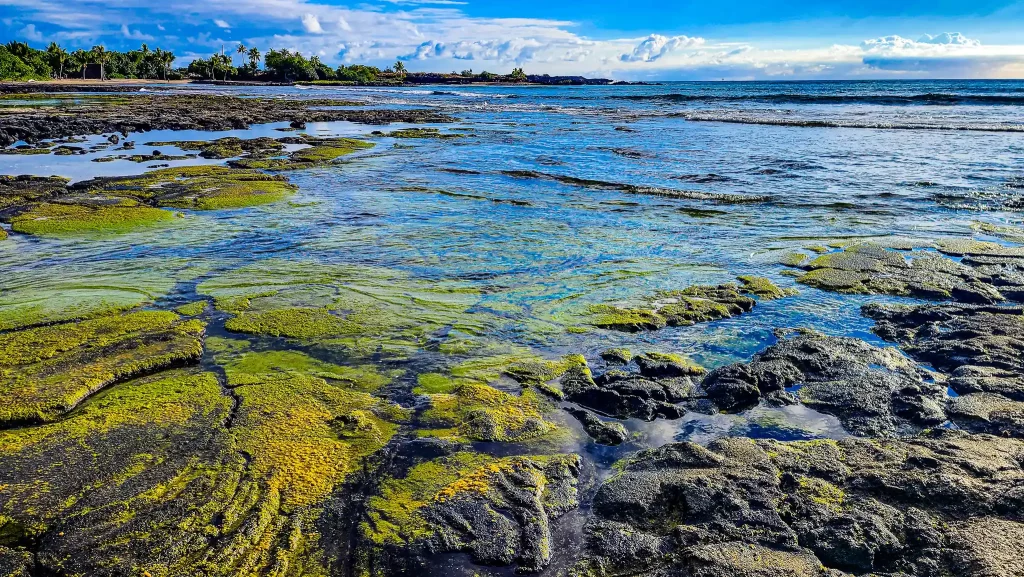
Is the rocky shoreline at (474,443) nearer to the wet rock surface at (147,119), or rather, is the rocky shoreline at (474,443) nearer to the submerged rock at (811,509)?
the submerged rock at (811,509)

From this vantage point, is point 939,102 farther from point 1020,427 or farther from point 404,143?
point 1020,427

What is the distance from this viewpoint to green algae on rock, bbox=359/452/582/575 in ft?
15.8

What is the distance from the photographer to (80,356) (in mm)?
7656

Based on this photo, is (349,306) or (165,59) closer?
(349,306)

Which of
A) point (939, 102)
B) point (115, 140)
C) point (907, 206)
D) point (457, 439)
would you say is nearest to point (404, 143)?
point (115, 140)

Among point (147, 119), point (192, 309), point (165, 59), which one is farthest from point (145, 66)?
point (192, 309)

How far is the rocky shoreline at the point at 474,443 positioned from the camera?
15.5ft

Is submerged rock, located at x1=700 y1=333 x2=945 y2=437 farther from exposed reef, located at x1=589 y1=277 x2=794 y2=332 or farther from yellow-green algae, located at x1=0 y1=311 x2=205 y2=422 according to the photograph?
yellow-green algae, located at x1=0 y1=311 x2=205 y2=422

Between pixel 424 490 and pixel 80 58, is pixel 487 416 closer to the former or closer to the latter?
pixel 424 490

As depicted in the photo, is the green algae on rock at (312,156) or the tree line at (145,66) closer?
the green algae on rock at (312,156)

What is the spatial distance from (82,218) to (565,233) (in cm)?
1170

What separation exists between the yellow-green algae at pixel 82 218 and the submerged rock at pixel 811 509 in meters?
14.0

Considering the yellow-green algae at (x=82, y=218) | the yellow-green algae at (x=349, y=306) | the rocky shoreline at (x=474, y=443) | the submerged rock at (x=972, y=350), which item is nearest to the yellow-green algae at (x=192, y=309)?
the rocky shoreline at (x=474, y=443)

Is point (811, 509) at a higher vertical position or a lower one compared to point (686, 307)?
lower
